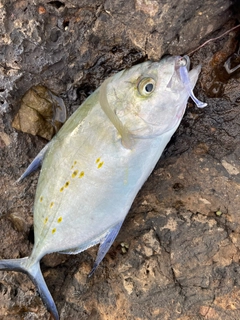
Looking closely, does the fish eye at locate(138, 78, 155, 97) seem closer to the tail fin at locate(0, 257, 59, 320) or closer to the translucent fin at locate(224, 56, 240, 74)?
the translucent fin at locate(224, 56, 240, 74)

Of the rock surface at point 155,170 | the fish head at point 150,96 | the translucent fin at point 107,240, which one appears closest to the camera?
the fish head at point 150,96

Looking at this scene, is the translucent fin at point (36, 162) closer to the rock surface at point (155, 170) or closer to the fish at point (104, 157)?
the fish at point (104, 157)

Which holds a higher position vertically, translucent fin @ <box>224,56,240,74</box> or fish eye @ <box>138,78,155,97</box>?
fish eye @ <box>138,78,155,97</box>

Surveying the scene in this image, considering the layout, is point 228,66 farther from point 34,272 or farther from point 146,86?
point 34,272

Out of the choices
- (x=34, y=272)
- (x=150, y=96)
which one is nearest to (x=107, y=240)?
(x=34, y=272)

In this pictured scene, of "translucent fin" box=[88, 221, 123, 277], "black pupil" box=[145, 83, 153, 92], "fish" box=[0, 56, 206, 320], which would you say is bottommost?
"translucent fin" box=[88, 221, 123, 277]

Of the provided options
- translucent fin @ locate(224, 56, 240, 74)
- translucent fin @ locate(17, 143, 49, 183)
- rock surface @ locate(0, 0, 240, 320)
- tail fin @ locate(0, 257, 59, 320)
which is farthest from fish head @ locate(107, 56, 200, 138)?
tail fin @ locate(0, 257, 59, 320)

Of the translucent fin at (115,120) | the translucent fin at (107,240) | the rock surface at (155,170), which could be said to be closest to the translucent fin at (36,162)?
the rock surface at (155,170)

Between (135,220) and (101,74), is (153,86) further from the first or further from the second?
(135,220)

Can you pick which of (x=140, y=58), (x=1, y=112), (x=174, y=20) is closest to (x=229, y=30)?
(x=174, y=20)
